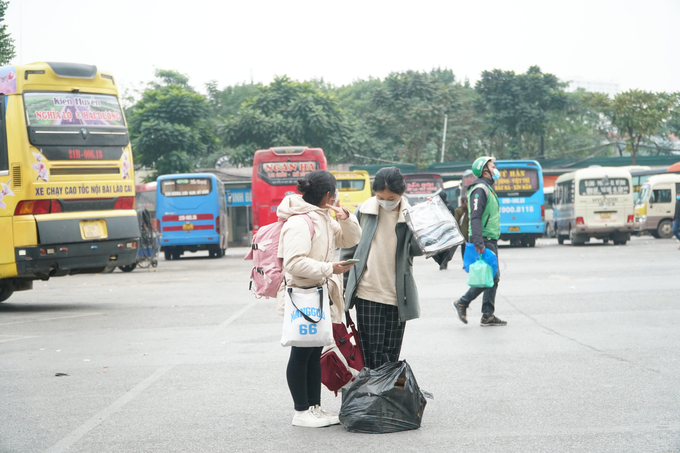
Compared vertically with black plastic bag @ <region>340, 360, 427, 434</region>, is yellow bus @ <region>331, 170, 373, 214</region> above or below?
above

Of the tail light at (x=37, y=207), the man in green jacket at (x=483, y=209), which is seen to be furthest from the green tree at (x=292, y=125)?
the man in green jacket at (x=483, y=209)

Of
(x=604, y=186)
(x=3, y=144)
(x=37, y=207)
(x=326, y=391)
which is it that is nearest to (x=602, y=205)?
(x=604, y=186)

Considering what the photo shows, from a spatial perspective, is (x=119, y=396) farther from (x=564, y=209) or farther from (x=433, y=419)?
(x=564, y=209)

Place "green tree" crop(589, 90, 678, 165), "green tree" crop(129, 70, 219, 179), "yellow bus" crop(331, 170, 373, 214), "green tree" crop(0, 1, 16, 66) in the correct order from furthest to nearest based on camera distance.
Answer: "green tree" crop(589, 90, 678, 165)
"green tree" crop(129, 70, 219, 179)
"yellow bus" crop(331, 170, 373, 214)
"green tree" crop(0, 1, 16, 66)

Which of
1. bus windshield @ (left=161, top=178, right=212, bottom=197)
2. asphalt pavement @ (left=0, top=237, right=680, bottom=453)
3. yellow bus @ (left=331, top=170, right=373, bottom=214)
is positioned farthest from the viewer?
yellow bus @ (left=331, top=170, right=373, bottom=214)

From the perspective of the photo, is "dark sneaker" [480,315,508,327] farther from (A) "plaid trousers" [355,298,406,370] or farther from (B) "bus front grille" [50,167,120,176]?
(B) "bus front grille" [50,167,120,176]

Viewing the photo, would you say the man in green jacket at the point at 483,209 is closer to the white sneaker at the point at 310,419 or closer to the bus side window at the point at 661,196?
the white sneaker at the point at 310,419

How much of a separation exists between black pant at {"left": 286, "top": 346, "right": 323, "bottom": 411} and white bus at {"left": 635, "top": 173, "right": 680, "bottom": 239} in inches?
1152

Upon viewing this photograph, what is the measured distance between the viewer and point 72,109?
12180 millimetres

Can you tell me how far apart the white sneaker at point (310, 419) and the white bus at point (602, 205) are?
76.4 feet

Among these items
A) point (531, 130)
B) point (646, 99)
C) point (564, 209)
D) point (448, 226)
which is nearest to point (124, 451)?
point (448, 226)

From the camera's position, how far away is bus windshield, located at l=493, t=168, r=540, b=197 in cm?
2714

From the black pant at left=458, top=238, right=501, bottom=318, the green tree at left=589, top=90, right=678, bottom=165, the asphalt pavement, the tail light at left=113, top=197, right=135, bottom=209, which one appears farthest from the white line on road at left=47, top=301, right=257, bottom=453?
the green tree at left=589, top=90, right=678, bottom=165

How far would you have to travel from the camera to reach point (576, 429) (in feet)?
15.5
